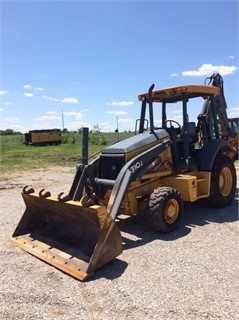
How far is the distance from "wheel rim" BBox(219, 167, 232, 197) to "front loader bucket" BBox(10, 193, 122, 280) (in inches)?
139

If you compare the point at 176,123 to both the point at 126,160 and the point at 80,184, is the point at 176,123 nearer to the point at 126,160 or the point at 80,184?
the point at 126,160

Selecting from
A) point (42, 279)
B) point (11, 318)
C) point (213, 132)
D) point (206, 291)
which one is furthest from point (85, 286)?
point (213, 132)

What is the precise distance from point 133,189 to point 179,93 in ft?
7.06

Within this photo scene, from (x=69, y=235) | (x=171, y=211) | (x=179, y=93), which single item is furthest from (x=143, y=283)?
(x=179, y=93)

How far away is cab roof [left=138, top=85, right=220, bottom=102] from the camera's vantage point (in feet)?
21.1

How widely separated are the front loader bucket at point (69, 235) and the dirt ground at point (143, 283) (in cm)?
14

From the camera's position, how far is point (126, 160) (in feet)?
19.0

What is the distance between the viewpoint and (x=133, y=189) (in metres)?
5.78

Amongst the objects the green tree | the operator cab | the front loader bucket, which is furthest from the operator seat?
the green tree

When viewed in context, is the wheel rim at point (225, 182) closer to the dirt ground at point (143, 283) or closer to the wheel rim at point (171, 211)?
the dirt ground at point (143, 283)

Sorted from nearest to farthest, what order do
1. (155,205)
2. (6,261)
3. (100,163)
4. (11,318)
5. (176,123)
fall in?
1. (11,318)
2. (6,261)
3. (155,205)
4. (100,163)
5. (176,123)

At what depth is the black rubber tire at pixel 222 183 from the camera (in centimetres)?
685

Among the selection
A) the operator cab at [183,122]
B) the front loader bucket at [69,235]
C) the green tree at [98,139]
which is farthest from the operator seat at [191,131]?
the green tree at [98,139]

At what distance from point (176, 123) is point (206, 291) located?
3.98 metres
